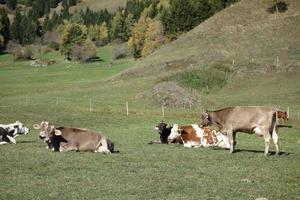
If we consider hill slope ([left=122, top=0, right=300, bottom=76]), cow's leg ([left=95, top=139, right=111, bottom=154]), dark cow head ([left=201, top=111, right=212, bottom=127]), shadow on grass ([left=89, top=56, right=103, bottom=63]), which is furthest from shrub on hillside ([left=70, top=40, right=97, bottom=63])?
cow's leg ([left=95, top=139, right=111, bottom=154])

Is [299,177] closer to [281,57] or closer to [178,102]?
[178,102]

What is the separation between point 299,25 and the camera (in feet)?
333

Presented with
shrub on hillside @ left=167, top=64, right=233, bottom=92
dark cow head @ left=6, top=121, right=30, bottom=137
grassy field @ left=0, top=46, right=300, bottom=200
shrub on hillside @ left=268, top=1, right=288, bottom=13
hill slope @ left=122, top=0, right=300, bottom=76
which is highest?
shrub on hillside @ left=268, top=1, right=288, bottom=13

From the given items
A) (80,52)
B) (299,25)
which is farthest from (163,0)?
(299,25)

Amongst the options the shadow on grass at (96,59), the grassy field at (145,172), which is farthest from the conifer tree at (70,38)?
the grassy field at (145,172)

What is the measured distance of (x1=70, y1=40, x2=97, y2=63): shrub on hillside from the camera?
16138cm

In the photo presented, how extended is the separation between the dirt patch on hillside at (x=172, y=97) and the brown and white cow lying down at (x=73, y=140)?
1413 inches

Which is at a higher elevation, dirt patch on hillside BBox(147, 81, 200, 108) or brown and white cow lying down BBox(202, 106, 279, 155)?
dirt patch on hillside BBox(147, 81, 200, 108)

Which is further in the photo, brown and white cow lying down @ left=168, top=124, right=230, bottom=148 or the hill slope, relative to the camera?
the hill slope

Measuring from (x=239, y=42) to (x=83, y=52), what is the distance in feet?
245

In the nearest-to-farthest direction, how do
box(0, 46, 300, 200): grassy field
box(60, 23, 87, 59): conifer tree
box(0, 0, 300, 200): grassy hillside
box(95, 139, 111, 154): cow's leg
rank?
box(0, 46, 300, 200): grassy field → box(0, 0, 300, 200): grassy hillside → box(95, 139, 111, 154): cow's leg → box(60, 23, 87, 59): conifer tree

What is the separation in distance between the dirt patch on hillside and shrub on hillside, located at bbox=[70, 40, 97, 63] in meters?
101

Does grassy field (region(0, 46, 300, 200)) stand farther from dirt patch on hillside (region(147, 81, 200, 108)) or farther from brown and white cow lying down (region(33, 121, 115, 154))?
dirt patch on hillside (region(147, 81, 200, 108))

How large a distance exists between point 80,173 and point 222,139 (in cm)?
1048
